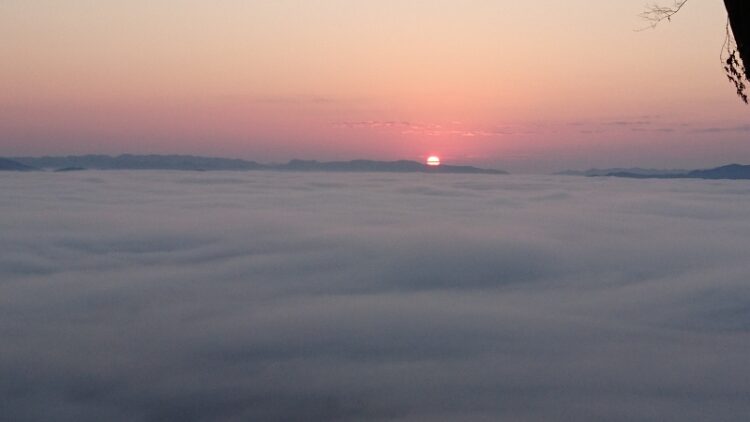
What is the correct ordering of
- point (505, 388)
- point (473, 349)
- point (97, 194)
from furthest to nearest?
point (97, 194) < point (473, 349) < point (505, 388)

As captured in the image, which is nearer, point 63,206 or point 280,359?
point 280,359

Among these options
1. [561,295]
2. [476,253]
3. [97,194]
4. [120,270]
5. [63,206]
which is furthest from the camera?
[97,194]

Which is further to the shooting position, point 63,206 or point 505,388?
point 63,206

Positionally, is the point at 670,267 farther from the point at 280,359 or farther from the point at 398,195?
the point at 398,195

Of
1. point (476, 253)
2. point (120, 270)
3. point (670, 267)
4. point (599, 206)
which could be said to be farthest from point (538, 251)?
point (599, 206)

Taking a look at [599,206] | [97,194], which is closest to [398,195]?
[599,206]

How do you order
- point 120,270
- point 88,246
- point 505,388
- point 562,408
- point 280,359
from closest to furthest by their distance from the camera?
point 562,408
point 505,388
point 280,359
point 120,270
point 88,246

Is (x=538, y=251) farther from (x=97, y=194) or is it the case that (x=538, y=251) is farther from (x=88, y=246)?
(x=97, y=194)

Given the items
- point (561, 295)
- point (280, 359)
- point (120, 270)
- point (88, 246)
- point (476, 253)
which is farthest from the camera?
point (88, 246)
